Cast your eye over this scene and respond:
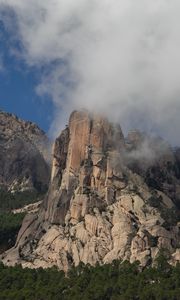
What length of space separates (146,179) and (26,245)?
37091 millimetres

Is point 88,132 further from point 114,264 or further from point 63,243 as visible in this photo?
point 114,264

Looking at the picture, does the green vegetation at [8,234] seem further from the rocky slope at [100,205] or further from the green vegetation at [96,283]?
the green vegetation at [96,283]

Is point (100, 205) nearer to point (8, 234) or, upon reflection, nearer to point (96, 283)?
point (96, 283)

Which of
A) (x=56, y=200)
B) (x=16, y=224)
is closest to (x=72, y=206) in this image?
(x=56, y=200)

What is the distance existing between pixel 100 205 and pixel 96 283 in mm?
32932

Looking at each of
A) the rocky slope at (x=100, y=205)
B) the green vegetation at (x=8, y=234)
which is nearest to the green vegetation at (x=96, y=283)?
the rocky slope at (x=100, y=205)

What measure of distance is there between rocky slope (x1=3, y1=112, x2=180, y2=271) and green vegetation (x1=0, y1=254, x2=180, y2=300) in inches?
273

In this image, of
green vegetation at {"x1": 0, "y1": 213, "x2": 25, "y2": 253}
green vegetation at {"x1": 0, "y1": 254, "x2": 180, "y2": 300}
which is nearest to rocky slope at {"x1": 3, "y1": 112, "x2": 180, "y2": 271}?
green vegetation at {"x1": 0, "y1": 254, "x2": 180, "y2": 300}

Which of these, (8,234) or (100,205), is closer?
(100,205)

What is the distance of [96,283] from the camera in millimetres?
121938

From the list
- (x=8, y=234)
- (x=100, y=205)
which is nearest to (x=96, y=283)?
(x=100, y=205)

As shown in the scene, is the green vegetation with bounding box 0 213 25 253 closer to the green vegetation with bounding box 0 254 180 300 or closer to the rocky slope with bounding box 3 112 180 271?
the rocky slope with bounding box 3 112 180 271

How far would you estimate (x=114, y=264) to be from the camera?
132 m

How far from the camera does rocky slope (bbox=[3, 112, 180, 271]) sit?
14050 cm
